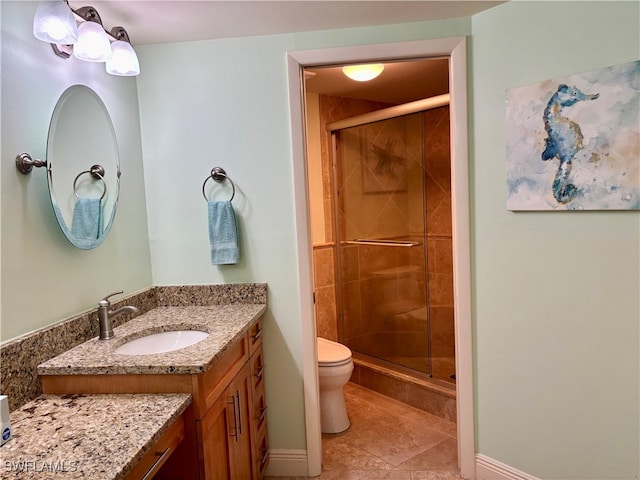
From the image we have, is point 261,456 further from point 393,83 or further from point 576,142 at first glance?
point 393,83

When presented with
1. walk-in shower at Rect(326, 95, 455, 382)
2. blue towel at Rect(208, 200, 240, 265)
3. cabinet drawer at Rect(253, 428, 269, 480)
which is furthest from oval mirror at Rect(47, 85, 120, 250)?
walk-in shower at Rect(326, 95, 455, 382)

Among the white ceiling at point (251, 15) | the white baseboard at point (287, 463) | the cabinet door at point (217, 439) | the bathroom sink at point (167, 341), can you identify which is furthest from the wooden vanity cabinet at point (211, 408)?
the white ceiling at point (251, 15)

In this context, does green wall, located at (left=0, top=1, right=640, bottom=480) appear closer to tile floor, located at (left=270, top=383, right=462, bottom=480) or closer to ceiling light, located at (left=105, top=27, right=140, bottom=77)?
ceiling light, located at (left=105, top=27, right=140, bottom=77)

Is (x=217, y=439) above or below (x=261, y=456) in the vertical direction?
above

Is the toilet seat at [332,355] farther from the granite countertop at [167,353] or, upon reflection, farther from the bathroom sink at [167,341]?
the bathroom sink at [167,341]

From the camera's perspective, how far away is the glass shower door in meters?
3.24

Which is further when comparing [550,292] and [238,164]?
[238,164]

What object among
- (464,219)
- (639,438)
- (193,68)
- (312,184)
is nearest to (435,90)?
(312,184)

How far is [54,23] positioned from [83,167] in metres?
0.51

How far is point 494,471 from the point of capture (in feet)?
6.51

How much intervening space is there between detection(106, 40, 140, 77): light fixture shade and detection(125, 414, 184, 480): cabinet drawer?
135cm

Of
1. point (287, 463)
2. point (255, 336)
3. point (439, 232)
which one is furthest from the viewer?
point (439, 232)

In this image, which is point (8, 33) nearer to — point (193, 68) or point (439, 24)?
point (193, 68)

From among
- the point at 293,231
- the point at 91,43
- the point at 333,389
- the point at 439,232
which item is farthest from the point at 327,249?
the point at 91,43
